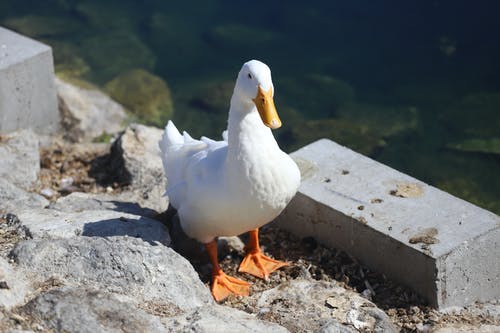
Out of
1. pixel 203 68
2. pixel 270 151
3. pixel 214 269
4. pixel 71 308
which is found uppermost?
pixel 270 151

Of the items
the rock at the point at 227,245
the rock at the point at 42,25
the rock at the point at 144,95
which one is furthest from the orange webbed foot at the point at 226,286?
the rock at the point at 42,25

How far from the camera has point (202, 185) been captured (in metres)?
4.43

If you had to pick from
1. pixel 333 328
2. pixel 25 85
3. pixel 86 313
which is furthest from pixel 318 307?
pixel 25 85

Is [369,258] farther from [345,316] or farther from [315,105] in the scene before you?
[315,105]

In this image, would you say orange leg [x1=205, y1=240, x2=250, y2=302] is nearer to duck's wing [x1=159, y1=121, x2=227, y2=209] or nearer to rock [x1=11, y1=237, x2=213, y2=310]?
duck's wing [x1=159, y1=121, x2=227, y2=209]

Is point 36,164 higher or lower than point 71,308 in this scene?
lower

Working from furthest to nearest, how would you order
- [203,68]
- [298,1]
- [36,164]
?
1. [298,1]
2. [203,68]
3. [36,164]

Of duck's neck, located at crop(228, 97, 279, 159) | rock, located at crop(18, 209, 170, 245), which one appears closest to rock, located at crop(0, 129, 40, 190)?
rock, located at crop(18, 209, 170, 245)

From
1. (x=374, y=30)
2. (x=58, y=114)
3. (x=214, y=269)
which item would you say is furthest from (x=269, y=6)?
(x=214, y=269)

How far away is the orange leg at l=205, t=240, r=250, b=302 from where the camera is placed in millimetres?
4617

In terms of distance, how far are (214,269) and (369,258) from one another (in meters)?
0.92

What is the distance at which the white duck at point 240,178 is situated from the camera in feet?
13.6

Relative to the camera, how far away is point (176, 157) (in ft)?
16.1

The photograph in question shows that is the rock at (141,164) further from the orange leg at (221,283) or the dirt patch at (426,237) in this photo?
the dirt patch at (426,237)
